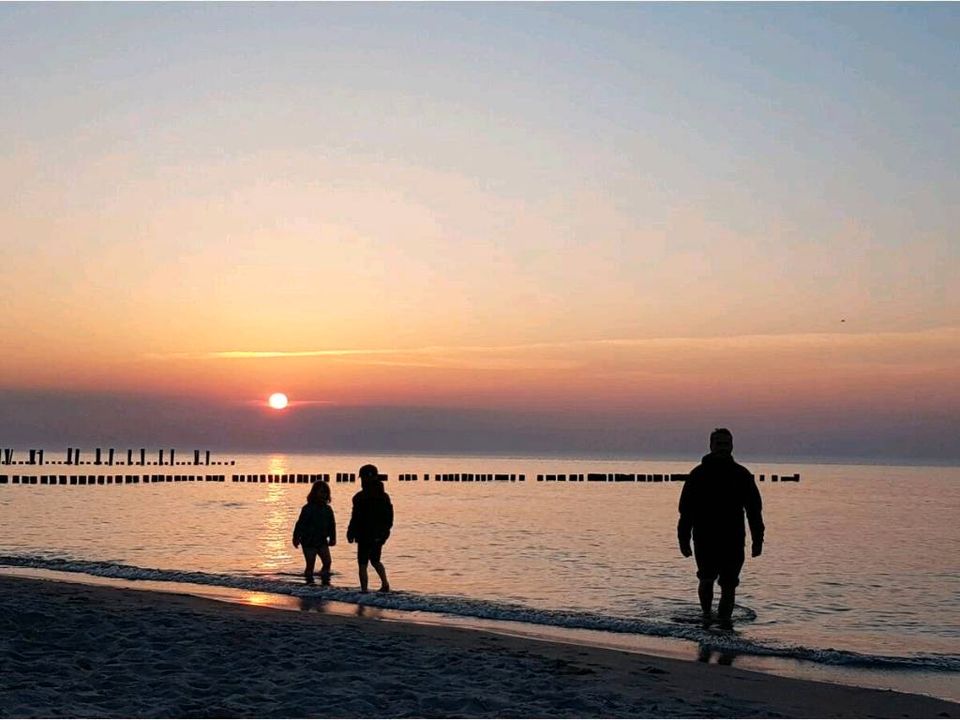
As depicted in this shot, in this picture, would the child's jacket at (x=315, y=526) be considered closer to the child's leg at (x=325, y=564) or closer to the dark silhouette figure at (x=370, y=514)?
the child's leg at (x=325, y=564)

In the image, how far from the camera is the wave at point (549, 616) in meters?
12.5

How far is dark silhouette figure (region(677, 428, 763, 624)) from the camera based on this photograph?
12.4 metres

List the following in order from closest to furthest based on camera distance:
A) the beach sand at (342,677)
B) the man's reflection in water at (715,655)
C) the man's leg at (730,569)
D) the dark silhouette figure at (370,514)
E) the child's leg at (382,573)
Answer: the beach sand at (342,677) < the man's reflection in water at (715,655) < the man's leg at (730,569) < the dark silhouette figure at (370,514) < the child's leg at (382,573)

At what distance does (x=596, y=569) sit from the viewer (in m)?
25.4

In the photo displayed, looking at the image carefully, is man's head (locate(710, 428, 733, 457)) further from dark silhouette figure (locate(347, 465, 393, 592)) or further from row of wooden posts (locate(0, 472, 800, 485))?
row of wooden posts (locate(0, 472, 800, 485))

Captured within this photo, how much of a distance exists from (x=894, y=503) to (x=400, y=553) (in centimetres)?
5298

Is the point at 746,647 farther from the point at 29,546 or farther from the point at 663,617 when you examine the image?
the point at 29,546

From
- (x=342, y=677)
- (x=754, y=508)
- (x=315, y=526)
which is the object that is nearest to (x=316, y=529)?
(x=315, y=526)

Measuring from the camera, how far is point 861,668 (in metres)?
12.0

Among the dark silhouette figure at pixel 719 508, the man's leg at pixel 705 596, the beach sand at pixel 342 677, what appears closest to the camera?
the beach sand at pixel 342 677

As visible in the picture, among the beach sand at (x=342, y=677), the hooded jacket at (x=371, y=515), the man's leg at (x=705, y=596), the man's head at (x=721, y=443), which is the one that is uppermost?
the man's head at (x=721, y=443)

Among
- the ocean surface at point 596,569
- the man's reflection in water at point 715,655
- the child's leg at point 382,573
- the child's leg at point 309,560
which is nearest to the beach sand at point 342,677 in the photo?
the man's reflection in water at point 715,655

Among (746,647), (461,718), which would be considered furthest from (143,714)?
(746,647)

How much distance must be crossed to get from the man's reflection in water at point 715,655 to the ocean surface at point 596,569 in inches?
2.8
